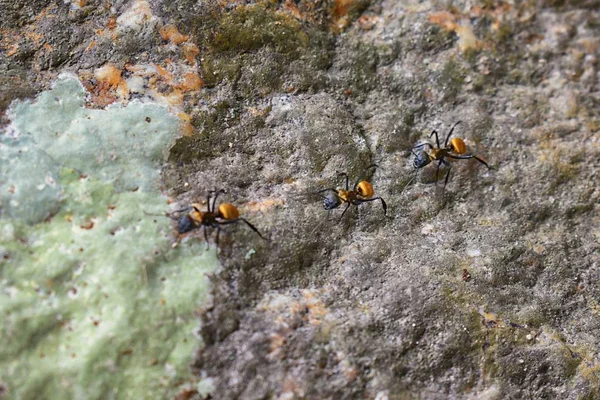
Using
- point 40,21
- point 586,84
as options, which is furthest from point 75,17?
point 586,84

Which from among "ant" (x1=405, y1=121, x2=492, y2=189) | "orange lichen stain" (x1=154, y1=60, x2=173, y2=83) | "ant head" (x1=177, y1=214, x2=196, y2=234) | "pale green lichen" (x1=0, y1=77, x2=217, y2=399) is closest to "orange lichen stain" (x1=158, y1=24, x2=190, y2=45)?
"orange lichen stain" (x1=154, y1=60, x2=173, y2=83)

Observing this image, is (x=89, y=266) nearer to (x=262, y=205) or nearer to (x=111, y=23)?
(x=262, y=205)

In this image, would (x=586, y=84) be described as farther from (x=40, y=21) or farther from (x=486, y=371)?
(x=40, y=21)

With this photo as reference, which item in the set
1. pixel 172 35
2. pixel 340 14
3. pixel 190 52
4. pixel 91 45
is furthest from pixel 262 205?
pixel 340 14

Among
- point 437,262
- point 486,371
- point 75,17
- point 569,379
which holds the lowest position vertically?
point 569,379

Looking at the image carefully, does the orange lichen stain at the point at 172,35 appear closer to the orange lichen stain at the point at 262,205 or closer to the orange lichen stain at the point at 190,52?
the orange lichen stain at the point at 190,52

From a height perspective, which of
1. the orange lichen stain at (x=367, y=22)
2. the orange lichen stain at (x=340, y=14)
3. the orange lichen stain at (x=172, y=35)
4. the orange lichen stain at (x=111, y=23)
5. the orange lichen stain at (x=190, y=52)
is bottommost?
the orange lichen stain at (x=367, y=22)

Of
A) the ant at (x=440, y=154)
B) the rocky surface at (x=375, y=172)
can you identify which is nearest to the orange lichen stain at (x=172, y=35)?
the rocky surface at (x=375, y=172)

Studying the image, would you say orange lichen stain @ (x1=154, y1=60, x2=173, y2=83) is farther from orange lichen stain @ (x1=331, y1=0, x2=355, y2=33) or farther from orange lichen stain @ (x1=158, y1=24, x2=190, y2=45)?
orange lichen stain @ (x1=331, y1=0, x2=355, y2=33)
